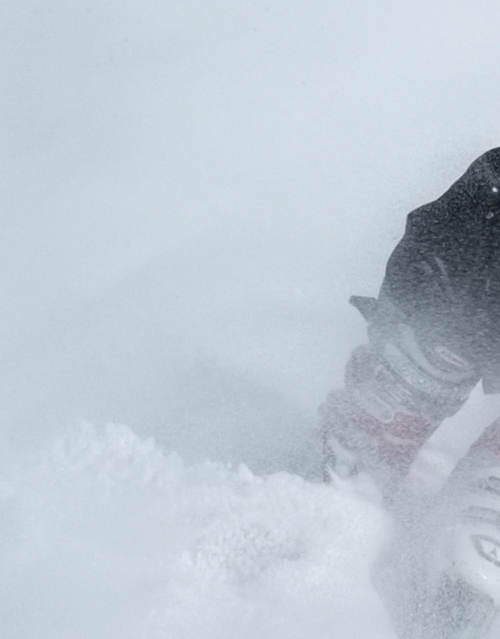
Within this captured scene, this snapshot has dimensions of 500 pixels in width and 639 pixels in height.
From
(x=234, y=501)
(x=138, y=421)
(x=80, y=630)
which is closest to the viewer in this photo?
(x=80, y=630)

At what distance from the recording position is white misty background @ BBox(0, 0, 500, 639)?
1520mm

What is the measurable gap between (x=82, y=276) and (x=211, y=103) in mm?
634

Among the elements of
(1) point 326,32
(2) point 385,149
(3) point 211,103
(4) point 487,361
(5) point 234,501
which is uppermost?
(1) point 326,32

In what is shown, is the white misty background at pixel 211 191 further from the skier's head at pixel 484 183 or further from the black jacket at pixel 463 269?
the skier's head at pixel 484 183

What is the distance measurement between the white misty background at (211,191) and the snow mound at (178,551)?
10cm

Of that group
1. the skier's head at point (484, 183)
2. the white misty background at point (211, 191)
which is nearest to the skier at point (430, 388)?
the skier's head at point (484, 183)

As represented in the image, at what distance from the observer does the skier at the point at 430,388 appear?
3.70ft

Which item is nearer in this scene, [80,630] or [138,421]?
[80,630]

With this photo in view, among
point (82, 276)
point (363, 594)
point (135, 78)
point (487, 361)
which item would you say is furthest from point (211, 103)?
point (363, 594)

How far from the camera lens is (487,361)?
4.08ft

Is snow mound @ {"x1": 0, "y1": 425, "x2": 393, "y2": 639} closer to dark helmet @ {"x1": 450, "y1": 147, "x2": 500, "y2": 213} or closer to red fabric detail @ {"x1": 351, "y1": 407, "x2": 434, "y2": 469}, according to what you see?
red fabric detail @ {"x1": 351, "y1": 407, "x2": 434, "y2": 469}

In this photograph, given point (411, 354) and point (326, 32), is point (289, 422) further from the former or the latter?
point (326, 32)

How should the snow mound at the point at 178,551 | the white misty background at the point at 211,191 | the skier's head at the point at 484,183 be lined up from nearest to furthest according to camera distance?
1. the snow mound at the point at 178,551
2. the skier's head at the point at 484,183
3. the white misty background at the point at 211,191

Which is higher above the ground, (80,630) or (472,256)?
(472,256)
